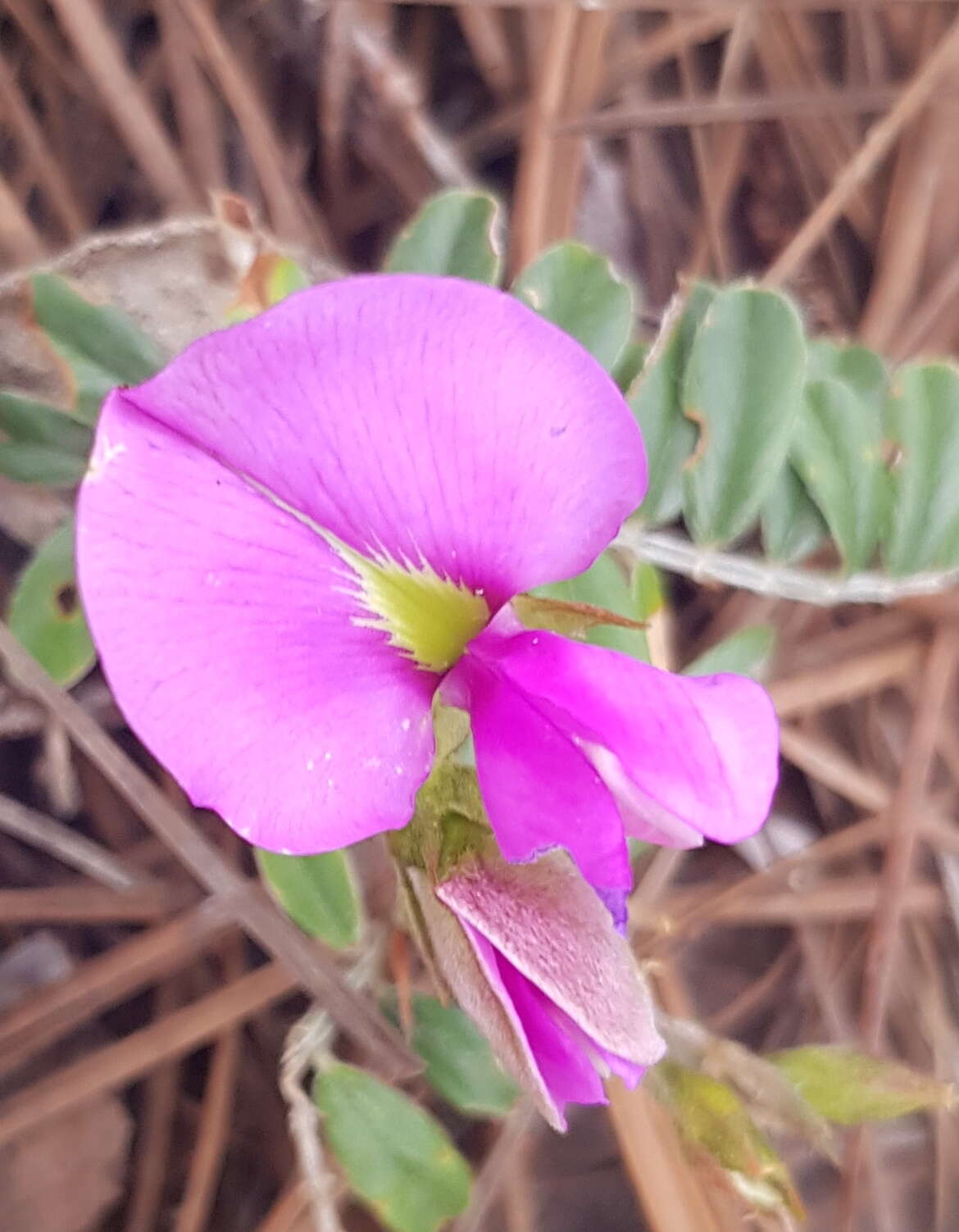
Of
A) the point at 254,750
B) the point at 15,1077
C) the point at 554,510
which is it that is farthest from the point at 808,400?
the point at 15,1077

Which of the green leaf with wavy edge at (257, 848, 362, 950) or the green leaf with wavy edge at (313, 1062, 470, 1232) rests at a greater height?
the green leaf with wavy edge at (257, 848, 362, 950)

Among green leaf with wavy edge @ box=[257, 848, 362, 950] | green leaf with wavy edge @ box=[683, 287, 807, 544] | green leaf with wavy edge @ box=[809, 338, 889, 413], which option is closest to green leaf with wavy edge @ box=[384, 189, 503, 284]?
green leaf with wavy edge @ box=[683, 287, 807, 544]

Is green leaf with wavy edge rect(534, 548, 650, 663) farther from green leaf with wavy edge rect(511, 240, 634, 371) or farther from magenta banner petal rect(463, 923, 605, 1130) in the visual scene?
magenta banner petal rect(463, 923, 605, 1130)

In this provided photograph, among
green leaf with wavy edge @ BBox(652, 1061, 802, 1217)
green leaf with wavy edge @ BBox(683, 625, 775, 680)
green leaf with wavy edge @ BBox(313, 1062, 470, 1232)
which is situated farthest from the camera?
green leaf with wavy edge @ BBox(683, 625, 775, 680)

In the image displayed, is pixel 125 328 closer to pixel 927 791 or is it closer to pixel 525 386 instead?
pixel 525 386

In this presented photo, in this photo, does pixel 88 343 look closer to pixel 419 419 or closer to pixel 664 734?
pixel 419 419

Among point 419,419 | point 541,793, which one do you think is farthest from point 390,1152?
point 419,419

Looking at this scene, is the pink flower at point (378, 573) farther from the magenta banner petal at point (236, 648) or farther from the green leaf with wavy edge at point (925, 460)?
the green leaf with wavy edge at point (925, 460)

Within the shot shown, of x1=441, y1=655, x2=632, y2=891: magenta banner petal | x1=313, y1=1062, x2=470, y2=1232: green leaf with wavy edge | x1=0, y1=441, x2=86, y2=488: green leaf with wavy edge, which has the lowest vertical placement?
x1=313, y1=1062, x2=470, y2=1232: green leaf with wavy edge
